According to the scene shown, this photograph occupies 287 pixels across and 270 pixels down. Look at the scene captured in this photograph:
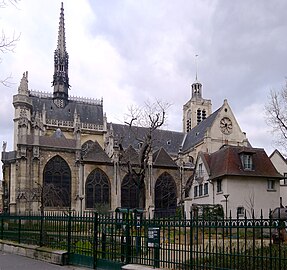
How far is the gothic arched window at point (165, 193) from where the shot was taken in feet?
152

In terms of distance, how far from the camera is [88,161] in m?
43.9

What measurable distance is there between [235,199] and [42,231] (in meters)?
23.1

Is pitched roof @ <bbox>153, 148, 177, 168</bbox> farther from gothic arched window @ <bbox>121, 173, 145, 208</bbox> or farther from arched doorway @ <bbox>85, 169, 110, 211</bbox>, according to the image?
arched doorway @ <bbox>85, 169, 110, 211</bbox>

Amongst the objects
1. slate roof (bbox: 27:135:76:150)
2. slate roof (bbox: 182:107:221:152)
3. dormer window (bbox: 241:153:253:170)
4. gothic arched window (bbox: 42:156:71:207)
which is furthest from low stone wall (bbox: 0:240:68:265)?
slate roof (bbox: 182:107:221:152)

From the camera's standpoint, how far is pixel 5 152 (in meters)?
46.5

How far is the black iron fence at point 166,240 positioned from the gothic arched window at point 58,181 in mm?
27729

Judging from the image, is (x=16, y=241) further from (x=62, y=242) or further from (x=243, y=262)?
(x=243, y=262)

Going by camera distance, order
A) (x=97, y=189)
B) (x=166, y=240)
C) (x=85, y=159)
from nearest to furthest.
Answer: (x=166, y=240)
(x=97, y=189)
(x=85, y=159)

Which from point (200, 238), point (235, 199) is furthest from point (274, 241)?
point (235, 199)

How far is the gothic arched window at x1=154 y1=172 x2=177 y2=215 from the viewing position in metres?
46.2

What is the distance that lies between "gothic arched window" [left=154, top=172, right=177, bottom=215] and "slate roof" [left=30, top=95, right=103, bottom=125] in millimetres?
16119

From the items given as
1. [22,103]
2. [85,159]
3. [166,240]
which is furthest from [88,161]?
[166,240]

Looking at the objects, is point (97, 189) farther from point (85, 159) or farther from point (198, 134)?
point (198, 134)

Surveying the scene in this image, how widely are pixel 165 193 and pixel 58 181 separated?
1236 centimetres
